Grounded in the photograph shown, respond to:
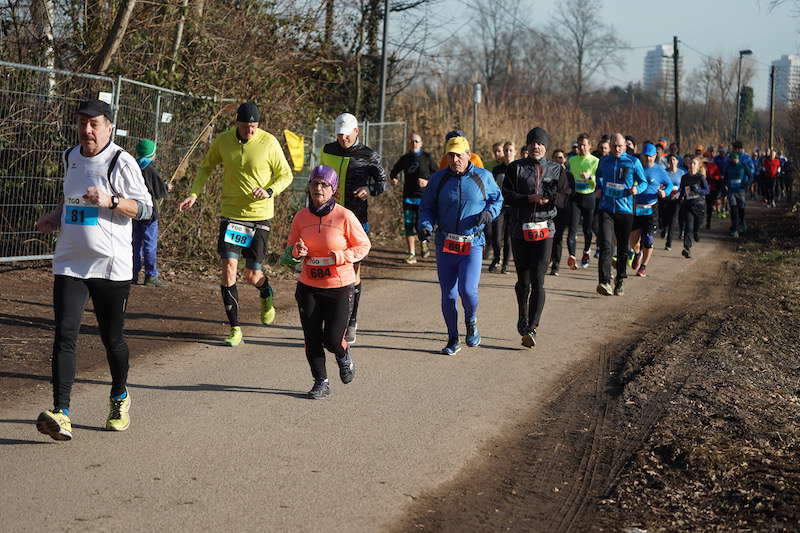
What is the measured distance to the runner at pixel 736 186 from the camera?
80.1 ft

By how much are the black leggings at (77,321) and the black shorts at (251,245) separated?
293cm

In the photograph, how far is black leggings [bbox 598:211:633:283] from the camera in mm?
13281

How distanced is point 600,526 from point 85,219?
11.5 ft

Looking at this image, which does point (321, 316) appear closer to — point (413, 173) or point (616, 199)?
point (616, 199)

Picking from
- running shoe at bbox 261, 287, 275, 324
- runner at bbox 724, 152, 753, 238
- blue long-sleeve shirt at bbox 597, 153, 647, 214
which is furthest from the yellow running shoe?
runner at bbox 724, 152, 753, 238

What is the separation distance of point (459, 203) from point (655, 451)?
349cm

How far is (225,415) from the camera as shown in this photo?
6.98 meters

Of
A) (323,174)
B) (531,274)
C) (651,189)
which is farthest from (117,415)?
(651,189)

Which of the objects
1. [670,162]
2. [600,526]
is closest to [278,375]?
[600,526]

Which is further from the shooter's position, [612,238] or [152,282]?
[612,238]

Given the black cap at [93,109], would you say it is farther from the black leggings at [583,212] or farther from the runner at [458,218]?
the black leggings at [583,212]

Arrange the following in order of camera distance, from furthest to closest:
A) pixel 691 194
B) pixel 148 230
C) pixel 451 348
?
pixel 691 194 → pixel 148 230 → pixel 451 348

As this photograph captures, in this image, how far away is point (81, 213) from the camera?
616 cm

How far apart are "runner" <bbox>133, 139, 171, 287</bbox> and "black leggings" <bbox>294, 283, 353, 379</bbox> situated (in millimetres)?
4366
